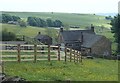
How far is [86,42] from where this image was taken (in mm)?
96375

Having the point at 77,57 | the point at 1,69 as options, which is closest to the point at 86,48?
the point at 77,57

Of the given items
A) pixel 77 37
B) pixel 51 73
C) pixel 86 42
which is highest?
pixel 51 73

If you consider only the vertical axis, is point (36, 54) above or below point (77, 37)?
above

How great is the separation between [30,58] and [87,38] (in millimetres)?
72394

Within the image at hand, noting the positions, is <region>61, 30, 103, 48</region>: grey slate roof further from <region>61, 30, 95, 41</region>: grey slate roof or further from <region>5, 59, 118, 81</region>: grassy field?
<region>5, 59, 118, 81</region>: grassy field

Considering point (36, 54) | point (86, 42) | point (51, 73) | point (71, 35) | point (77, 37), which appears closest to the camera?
point (51, 73)

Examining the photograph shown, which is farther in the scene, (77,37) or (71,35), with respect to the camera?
(71,35)

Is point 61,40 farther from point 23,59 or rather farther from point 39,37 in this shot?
point 23,59

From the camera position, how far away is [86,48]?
94625 millimetres

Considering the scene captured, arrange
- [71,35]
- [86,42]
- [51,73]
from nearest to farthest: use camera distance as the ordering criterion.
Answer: [51,73] < [86,42] < [71,35]

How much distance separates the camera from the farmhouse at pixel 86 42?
9312cm

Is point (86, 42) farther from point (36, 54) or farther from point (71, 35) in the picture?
point (36, 54)

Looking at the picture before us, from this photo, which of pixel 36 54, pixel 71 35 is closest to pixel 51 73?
pixel 36 54

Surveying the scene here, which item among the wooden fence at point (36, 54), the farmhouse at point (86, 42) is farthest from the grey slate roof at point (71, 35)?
the wooden fence at point (36, 54)
